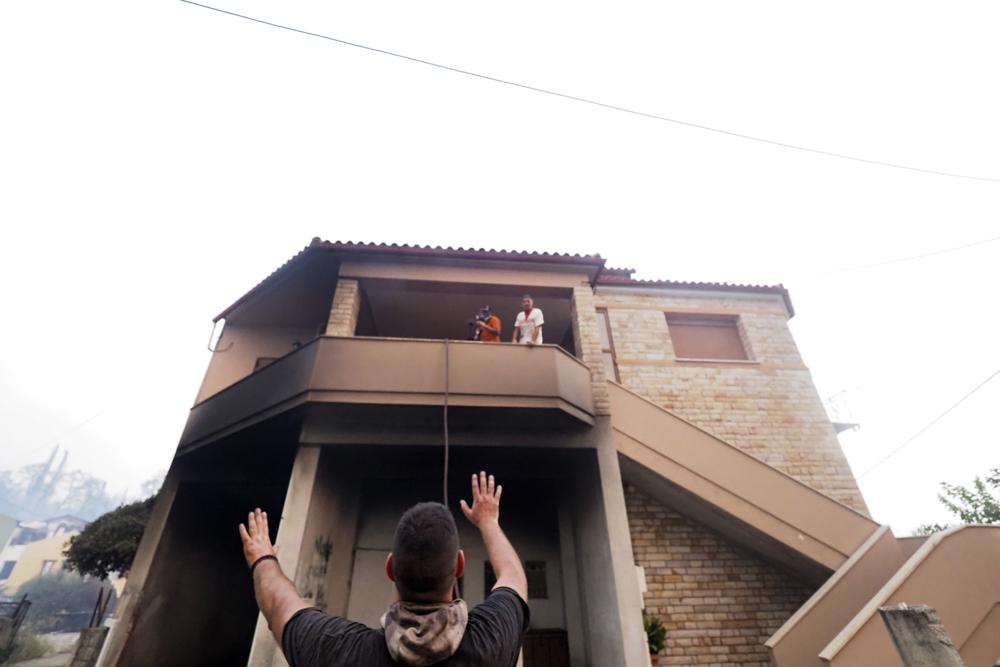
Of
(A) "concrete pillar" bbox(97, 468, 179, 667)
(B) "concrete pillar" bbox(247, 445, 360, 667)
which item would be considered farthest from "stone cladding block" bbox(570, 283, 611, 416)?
(A) "concrete pillar" bbox(97, 468, 179, 667)

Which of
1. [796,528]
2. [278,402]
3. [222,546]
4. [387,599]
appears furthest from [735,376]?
[222,546]

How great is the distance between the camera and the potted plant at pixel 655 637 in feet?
20.2

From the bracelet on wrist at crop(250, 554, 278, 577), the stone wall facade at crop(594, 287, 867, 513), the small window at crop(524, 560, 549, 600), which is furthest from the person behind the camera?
the stone wall facade at crop(594, 287, 867, 513)

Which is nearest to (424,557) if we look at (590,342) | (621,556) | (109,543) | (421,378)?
(421,378)

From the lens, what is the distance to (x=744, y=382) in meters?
9.73

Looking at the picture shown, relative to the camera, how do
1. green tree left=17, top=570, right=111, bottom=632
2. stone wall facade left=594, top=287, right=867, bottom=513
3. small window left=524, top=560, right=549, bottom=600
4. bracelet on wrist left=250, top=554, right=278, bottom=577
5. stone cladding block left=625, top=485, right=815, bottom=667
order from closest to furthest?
1. bracelet on wrist left=250, top=554, right=278, bottom=577
2. stone cladding block left=625, top=485, right=815, bottom=667
3. small window left=524, top=560, right=549, bottom=600
4. stone wall facade left=594, top=287, right=867, bottom=513
5. green tree left=17, top=570, right=111, bottom=632

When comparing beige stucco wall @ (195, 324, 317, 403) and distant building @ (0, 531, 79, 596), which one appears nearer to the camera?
beige stucco wall @ (195, 324, 317, 403)

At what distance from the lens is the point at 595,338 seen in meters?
7.57

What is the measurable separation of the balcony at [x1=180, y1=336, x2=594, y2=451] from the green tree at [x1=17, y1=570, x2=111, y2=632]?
134 ft

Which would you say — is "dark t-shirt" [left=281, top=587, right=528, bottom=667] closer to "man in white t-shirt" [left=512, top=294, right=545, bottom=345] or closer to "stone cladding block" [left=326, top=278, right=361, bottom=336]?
"man in white t-shirt" [left=512, top=294, right=545, bottom=345]

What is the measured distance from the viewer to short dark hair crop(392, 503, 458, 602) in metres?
1.31

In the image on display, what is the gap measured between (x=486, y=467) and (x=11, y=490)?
14560 centimetres

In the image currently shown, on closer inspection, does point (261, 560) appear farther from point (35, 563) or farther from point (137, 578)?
point (35, 563)

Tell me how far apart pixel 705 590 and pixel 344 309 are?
25.7 feet
